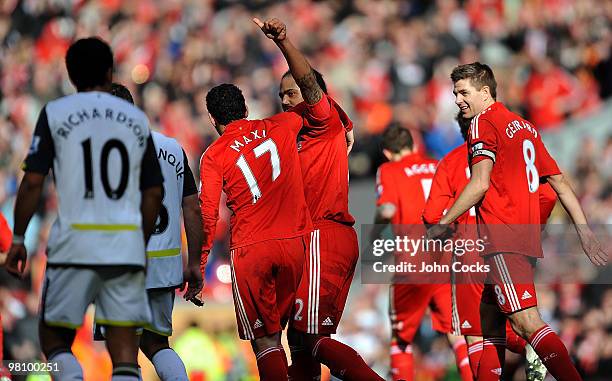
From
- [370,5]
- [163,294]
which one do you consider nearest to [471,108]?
[163,294]

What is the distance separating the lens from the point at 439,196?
29.5ft

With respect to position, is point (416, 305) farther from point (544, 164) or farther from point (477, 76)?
point (477, 76)

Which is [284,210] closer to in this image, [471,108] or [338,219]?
[338,219]

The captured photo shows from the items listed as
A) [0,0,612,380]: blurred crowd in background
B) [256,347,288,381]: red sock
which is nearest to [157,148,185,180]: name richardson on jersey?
[256,347,288,381]: red sock

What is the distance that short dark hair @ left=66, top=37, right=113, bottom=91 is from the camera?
5.89m

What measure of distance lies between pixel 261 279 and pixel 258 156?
0.82m

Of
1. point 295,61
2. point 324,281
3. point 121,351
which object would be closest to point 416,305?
point 324,281

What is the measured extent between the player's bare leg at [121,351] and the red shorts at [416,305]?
473cm

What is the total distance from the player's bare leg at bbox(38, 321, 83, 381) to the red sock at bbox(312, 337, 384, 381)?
215 centimetres

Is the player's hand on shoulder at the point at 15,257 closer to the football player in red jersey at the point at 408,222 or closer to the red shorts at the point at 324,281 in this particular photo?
the red shorts at the point at 324,281

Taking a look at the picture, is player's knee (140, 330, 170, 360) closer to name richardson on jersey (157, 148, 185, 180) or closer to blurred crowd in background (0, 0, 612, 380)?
name richardson on jersey (157, 148, 185, 180)

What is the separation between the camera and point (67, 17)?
1897 cm

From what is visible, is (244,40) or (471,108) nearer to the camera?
(471,108)

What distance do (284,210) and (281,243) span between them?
227mm
